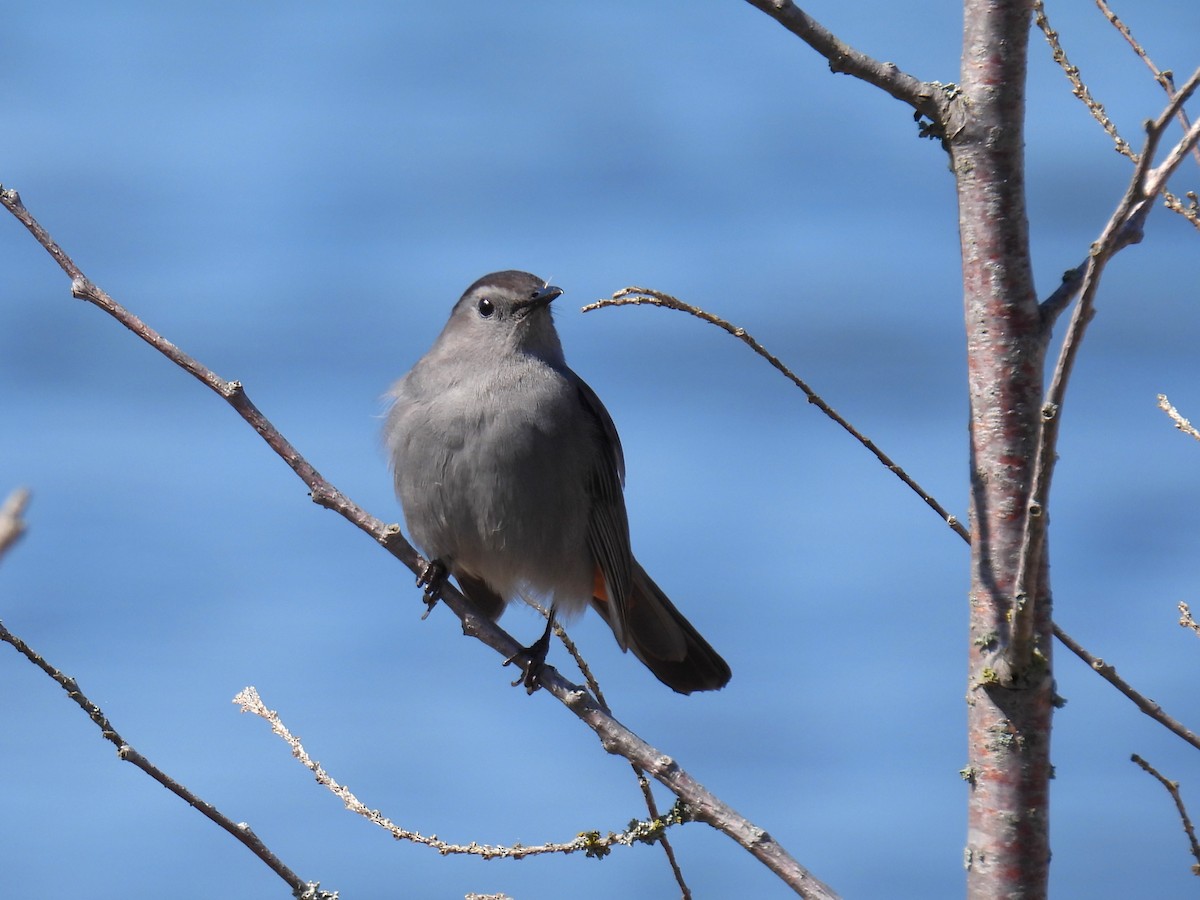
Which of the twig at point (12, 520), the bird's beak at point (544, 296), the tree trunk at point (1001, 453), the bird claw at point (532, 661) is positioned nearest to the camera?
the twig at point (12, 520)

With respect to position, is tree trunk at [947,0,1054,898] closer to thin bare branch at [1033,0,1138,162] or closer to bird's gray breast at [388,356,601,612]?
thin bare branch at [1033,0,1138,162]

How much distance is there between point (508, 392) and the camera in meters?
4.53

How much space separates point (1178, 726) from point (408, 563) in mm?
1839

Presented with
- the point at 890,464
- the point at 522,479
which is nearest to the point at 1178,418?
the point at 890,464

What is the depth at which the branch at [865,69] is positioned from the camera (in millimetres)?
2203

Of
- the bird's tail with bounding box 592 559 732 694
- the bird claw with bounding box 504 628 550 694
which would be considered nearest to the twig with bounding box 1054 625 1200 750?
the bird claw with bounding box 504 628 550 694

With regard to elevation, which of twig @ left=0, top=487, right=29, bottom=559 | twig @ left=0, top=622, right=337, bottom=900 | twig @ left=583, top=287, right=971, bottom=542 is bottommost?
twig @ left=0, top=487, right=29, bottom=559

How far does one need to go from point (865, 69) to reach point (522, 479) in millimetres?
2387

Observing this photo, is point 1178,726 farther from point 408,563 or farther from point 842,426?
point 408,563

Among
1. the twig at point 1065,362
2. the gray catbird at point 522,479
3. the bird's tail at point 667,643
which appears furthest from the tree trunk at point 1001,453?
the bird's tail at point 667,643

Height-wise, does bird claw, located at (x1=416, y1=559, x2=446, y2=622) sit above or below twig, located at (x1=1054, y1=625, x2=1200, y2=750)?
above

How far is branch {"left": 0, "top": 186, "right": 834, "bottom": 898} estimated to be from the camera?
7.02 ft

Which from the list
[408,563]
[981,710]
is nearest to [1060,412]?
[981,710]

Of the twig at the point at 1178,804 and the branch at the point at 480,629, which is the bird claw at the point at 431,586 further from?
the twig at the point at 1178,804
